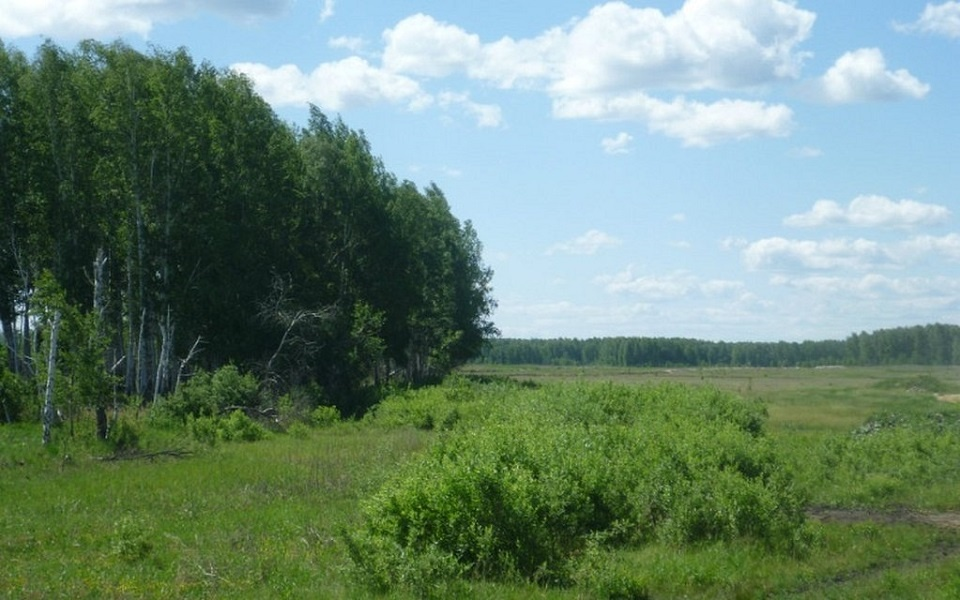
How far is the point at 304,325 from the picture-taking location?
43844 millimetres

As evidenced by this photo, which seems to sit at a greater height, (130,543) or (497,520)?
(497,520)

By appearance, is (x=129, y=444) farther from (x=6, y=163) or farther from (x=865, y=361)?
(x=865, y=361)

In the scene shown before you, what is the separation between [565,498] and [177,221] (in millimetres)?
27656

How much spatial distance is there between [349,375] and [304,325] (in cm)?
566

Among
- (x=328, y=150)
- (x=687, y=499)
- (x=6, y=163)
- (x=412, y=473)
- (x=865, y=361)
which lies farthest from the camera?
(x=865, y=361)

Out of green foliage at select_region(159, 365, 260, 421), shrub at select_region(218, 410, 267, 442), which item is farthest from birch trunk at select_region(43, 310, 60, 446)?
green foliage at select_region(159, 365, 260, 421)

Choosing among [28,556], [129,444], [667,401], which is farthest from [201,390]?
[28,556]

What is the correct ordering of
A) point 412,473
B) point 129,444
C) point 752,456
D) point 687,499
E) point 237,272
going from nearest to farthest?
point 412,473
point 687,499
point 752,456
point 129,444
point 237,272

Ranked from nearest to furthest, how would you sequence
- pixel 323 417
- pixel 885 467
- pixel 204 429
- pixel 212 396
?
pixel 885 467
pixel 204 429
pixel 212 396
pixel 323 417

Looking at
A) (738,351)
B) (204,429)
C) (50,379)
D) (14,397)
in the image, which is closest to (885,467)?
(204,429)

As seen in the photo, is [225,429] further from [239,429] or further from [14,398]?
[14,398]

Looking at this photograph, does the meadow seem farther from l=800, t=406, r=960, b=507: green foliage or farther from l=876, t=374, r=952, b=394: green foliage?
l=876, t=374, r=952, b=394: green foliage

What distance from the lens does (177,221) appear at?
3878 centimetres

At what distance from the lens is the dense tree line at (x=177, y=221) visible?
1469 inches
